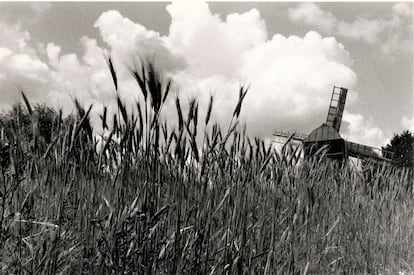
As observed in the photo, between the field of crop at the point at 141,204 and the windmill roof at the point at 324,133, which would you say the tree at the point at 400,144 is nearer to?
the windmill roof at the point at 324,133

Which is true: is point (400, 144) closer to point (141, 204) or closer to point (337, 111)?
point (337, 111)

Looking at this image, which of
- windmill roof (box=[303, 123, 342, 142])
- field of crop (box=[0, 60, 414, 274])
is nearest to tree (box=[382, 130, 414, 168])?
windmill roof (box=[303, 123, 342, 142])

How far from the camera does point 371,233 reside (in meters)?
3.80

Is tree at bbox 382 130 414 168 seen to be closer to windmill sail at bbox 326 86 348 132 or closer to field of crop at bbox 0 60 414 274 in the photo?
windmill sail at bbox 326 86 348 132

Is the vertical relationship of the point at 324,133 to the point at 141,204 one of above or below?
above

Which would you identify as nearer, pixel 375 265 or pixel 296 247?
pixel 296 247

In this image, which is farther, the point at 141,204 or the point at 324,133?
the point at 324,133

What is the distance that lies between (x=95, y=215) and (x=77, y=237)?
14cm

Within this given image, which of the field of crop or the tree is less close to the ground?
the tree

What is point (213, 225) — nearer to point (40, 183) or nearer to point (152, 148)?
point (152, 148)

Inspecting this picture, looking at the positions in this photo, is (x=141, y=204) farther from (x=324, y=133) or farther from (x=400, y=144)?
(x=400, y=144)

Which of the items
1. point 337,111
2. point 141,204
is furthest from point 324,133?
point 141,204

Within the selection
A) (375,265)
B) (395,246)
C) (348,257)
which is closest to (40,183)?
(348,257)

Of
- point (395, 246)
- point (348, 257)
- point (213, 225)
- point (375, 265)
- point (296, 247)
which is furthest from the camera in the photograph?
point (395, 246)
